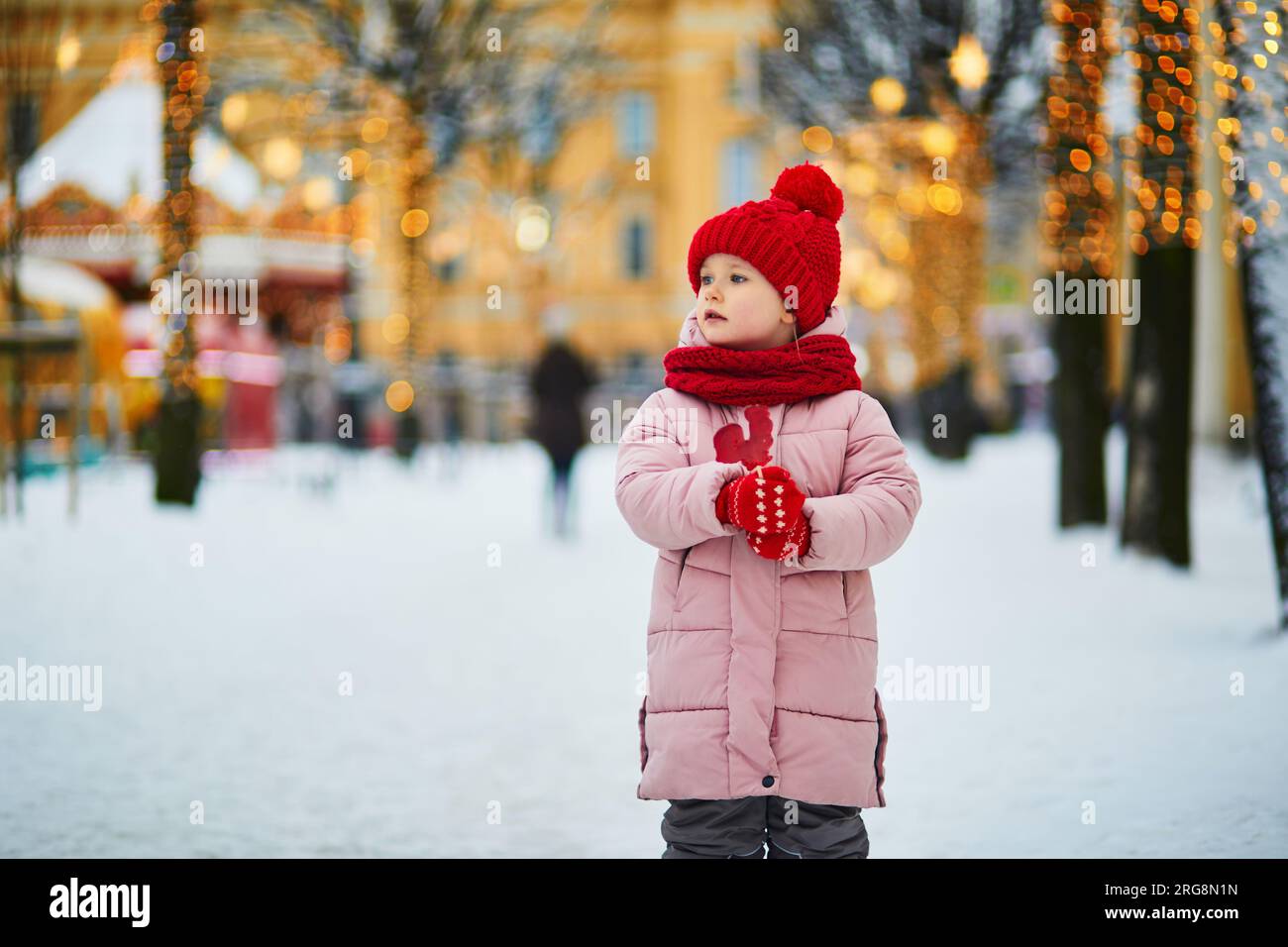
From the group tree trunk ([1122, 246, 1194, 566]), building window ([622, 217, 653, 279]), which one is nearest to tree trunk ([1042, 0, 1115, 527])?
tree trunk ([1122, 246, 1194, 566])

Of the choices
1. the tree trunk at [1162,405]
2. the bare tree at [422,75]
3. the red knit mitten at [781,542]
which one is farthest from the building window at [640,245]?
the red knit mitten at [781,542]

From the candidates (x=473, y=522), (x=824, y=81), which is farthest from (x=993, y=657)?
(x=824, y=81)

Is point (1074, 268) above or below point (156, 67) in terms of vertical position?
below

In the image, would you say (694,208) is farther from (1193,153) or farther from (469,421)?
(1193,153)

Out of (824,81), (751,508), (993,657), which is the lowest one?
(993,657)

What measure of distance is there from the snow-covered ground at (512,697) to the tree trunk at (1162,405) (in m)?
0.25

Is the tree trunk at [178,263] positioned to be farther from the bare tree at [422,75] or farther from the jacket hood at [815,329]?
the jacket hood at [815,329]

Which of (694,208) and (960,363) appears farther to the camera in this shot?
(694,208)

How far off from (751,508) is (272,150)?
13.1m

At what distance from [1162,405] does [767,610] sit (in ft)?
19.7

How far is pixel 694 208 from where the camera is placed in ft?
157

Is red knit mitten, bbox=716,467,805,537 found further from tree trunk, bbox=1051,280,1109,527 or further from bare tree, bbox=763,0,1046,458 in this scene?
bare tree, bbox=763,0,1046,458

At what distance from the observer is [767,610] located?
262cm

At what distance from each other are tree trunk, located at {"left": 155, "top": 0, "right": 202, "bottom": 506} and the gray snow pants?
910 centimetres
